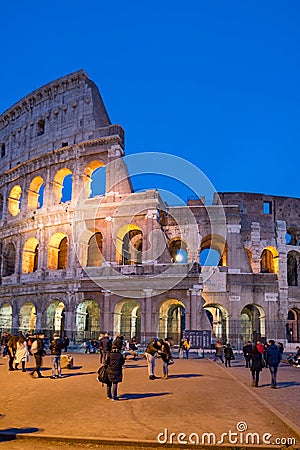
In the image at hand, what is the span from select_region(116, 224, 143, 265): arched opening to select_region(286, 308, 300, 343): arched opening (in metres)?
12.0

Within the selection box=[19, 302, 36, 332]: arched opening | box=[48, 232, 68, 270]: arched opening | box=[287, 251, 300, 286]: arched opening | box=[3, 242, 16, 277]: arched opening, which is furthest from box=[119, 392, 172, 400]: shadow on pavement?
box=[287, 251, 300, 286]: arched opening

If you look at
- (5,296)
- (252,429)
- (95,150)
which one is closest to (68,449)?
(252,429)

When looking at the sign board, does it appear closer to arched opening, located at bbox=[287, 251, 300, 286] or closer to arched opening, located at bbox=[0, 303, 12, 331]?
arched opening, located at bbox=[287, 251, 300, 286]

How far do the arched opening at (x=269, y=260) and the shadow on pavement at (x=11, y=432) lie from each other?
94.4 ft

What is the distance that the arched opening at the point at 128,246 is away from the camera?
2884 cm

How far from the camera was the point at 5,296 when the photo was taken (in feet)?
105

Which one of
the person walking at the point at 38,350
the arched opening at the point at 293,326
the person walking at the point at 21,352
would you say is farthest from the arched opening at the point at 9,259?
the person walking at the point at 38,350

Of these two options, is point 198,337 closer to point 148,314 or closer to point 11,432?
point 148,314

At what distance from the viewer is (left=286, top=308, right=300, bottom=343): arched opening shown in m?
33.4

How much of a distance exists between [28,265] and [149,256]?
9944 millimetres

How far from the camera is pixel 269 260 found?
3516 centimetres

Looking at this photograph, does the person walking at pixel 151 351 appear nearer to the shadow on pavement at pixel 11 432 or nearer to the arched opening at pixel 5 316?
the shadow on pavement at pixel 11 432

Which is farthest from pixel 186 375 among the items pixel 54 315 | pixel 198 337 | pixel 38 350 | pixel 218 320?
pixel 218 320

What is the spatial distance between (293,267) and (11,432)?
105 ft
